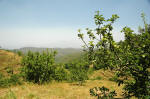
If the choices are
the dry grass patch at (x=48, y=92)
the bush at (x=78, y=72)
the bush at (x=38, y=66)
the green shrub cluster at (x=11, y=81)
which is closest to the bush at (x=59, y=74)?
the bush at (x=38, y=66)

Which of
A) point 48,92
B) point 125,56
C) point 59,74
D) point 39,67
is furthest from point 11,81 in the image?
→ point 125,56

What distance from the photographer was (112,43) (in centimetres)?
345

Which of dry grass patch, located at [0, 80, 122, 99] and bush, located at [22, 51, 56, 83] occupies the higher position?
bush, located at [22, 51, 56, 83]

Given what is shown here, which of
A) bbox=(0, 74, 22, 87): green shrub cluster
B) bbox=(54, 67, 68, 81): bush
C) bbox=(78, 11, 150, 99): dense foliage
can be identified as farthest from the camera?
bbox=(54, 67, 68, 81): bush

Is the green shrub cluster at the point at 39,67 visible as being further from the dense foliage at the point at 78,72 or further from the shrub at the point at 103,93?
the shrub at the point at 103,93

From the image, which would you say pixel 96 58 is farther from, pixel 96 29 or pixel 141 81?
pixel 141 81

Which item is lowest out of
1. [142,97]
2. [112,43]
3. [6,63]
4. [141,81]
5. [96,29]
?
[6,63]

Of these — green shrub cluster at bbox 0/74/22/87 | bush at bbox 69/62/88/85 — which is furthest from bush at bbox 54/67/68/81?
green shrub cluster at bbox 0/74/22/87

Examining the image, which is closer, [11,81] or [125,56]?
[125,56]

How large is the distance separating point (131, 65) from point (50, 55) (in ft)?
35.9

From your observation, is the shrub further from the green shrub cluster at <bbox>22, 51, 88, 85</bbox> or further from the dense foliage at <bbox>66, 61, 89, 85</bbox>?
the dense foliage at <bbox>66, 61, 89, 85</bbox>

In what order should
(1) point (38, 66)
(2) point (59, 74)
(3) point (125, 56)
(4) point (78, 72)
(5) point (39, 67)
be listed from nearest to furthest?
(3) point (125, 56), (1) point (38, 66), (5) point (39, 67), (2) point (59, 74), (4) point (78, 72)

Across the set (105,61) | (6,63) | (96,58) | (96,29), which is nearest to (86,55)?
(96,58)

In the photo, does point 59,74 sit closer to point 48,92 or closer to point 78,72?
point 78,72
